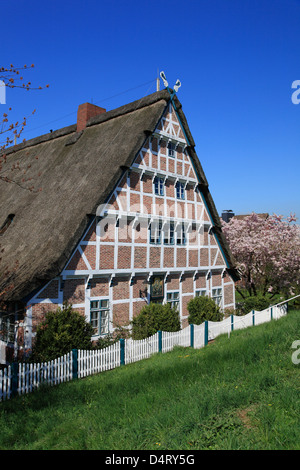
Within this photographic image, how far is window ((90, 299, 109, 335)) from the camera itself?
563 inches

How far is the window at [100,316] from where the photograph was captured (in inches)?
563

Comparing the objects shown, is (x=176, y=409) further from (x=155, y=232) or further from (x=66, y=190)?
(x=155, y=232)

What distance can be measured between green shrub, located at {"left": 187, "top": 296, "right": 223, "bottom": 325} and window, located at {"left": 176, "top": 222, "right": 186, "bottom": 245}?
2.83 m

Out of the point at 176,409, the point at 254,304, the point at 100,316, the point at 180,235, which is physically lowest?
the point at 254,304

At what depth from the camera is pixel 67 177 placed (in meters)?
16.1

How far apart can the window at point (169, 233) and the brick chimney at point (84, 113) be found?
7234mm

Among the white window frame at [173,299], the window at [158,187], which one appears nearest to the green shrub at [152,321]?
the white window frame at [173,299]

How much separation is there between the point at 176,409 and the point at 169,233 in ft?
38.0

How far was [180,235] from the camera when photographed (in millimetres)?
18203

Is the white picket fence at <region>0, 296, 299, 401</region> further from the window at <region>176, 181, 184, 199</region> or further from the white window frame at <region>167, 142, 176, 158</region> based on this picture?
the white window frame at <region>167, 142, 176, 158</region>

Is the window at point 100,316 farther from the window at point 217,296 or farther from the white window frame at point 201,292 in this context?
the window at point 217,296

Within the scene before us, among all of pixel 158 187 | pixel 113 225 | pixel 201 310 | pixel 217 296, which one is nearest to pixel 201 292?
pixel 217 296

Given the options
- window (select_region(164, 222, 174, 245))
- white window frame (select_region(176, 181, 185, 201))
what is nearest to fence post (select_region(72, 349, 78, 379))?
window (select_region(164, 222, 174, 245))

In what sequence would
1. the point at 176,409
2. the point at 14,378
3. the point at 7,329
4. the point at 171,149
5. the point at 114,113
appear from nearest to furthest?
the point at 176,409 → the point at 14,378 → the point at 7,329 → the point at 171,149 → the point at 114,113
